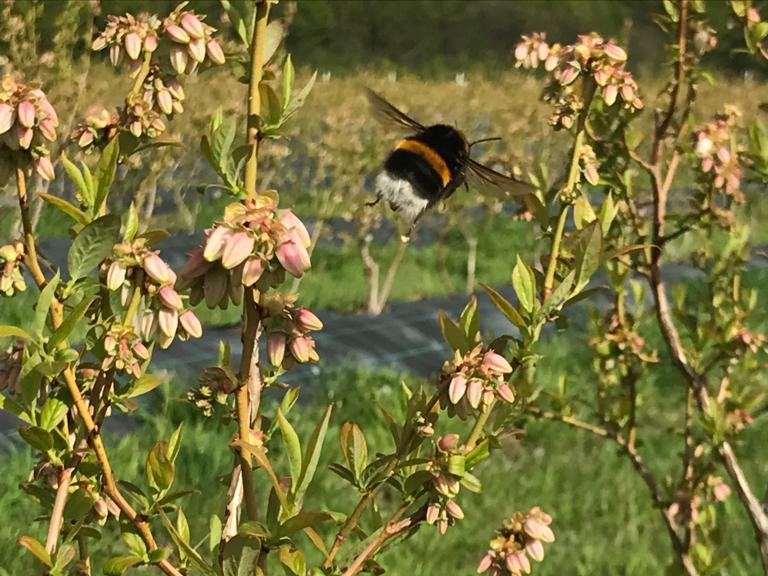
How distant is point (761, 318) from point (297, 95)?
5642 millimetres

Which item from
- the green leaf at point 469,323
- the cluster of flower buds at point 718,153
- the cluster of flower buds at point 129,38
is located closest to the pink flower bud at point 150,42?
the cluster of flower buds at point 129,38

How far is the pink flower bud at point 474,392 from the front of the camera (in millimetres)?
936

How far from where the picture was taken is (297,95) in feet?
3.08

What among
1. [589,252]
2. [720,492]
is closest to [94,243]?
[589,252]

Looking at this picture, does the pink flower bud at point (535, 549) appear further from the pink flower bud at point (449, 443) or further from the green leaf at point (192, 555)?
the green leaf at point (192, 555)

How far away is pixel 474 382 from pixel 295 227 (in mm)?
290

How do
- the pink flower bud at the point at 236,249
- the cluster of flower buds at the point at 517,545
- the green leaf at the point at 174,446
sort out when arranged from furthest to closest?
the cluster of flower buds at the point at 517,545, the green leaf at the point at 174,446, the pink flower bud at the point at 236,249

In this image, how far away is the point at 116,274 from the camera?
0.81 metres

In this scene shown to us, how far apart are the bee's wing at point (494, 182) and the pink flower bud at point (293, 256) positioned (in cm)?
55

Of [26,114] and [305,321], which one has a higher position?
[26,114]

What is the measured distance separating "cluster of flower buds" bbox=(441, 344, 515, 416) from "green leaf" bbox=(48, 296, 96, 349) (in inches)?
14.0

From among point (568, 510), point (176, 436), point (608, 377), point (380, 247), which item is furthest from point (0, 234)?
point (176, 436)

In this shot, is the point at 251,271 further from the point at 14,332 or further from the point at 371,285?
the point at 371,285

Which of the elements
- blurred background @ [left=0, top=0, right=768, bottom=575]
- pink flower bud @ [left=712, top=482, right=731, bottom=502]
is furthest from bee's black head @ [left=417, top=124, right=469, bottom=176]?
pink flower bud @ [left=712, top=482, right=731, bottom=502]
